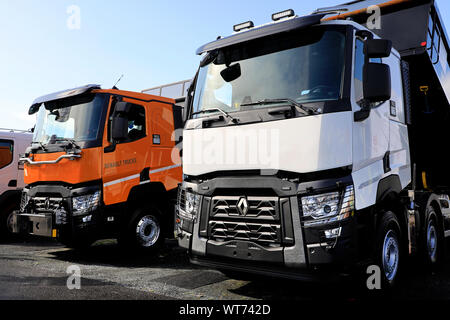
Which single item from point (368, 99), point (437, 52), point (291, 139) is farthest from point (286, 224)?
point (437, 52)

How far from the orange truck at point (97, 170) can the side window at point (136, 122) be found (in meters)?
0.02

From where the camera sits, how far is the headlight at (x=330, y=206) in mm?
3598

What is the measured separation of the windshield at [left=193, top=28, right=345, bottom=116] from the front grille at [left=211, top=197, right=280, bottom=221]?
948 mm

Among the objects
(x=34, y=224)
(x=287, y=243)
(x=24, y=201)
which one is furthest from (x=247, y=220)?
(x=24, y=201)

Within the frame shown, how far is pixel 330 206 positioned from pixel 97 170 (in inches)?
161

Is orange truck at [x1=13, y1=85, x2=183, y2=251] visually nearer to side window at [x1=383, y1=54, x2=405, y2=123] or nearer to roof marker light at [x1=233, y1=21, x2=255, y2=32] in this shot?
roof marker light at [x1=233, y1=21, x2=255, y2=32]

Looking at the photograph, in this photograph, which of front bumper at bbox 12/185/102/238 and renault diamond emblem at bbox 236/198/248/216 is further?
front bumper at bbox 12/185/102/238

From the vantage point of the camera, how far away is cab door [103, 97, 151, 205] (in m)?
6.53

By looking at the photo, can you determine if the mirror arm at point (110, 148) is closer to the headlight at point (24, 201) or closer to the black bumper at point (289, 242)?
the headlight at point (24, 201)

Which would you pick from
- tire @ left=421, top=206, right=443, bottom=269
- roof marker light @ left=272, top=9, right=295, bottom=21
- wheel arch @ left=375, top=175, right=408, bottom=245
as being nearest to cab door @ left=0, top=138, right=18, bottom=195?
roof marker light @ left=272, top=9, right=295, bottom=21

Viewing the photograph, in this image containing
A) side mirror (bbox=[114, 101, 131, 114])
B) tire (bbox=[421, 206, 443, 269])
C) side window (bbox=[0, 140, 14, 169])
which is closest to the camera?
tire (bbox=[421, 206, 443, 269])

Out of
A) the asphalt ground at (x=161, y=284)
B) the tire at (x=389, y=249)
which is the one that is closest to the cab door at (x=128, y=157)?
the asphalt ground at (x=161, y=284)

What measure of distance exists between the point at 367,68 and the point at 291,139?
1061mm

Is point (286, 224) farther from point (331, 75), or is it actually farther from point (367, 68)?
point (367, 68)
